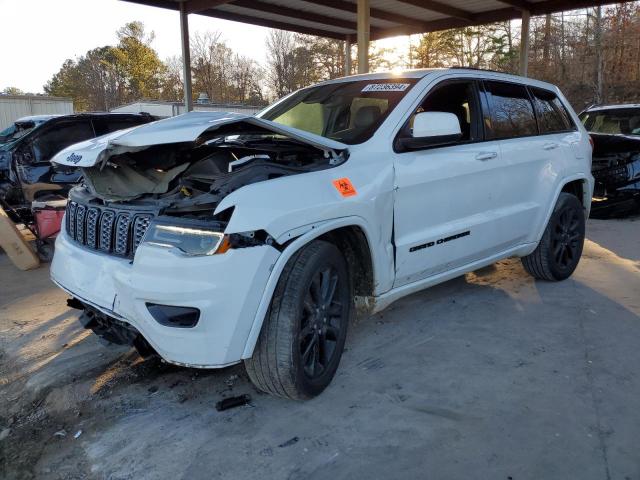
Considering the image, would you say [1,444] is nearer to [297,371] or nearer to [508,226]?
[297,371]

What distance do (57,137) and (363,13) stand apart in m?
6.19

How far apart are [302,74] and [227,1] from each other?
26884 mm

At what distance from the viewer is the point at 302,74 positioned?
1442 inches

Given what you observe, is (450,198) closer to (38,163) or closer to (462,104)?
(462,104)

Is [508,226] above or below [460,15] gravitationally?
below

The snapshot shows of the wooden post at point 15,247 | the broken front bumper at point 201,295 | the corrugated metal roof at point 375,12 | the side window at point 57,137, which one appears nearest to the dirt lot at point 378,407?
the broken front bumper at point 201,295

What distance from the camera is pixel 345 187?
9.52 ft

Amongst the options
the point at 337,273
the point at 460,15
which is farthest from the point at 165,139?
the point at 460,15

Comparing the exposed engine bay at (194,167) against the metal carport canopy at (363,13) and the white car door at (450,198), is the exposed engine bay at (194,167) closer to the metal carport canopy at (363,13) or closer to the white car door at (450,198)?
the white car door at (450,198)

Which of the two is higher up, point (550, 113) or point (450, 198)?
point (550, 113)

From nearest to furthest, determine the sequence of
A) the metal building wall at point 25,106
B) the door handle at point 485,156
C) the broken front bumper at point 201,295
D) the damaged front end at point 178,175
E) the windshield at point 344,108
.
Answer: the broken front bumper at point 201,295 → the damaged front end at point 178,175 → the windshield at point 344,108 → the door handle at point 485,156 → the metal building wall at point 25,106

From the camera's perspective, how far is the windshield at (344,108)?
3514 millimetres

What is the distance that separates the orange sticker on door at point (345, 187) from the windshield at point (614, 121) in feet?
26.5

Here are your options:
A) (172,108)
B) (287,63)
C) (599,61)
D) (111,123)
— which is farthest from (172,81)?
(111,123)
